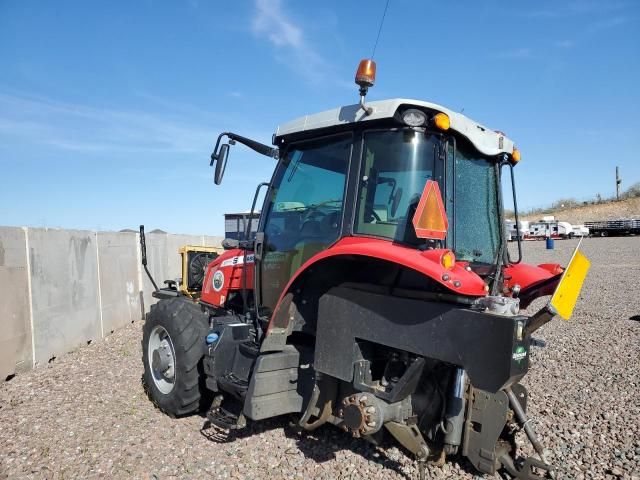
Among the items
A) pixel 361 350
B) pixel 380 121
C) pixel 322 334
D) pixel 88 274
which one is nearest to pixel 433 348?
pixel 361 350

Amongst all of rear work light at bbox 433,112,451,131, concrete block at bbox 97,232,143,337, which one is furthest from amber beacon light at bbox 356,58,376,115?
concrete block at bbox 97,232,143,337

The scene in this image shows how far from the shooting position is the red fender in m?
2.47

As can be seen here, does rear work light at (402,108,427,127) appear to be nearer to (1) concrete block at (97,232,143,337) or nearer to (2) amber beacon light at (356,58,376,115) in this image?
(2) amber beacon light at (356,58,376,115)

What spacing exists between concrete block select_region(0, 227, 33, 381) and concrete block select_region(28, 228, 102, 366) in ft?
0.50

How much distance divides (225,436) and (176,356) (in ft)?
2.60

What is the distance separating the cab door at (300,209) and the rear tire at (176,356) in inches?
27.9

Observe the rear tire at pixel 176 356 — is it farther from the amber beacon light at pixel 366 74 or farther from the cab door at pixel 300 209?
the amber beacon light at pixel 366 74

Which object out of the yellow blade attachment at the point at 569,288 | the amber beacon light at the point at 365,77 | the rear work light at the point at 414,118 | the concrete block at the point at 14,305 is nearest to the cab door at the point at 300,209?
the amber beacon light at the point at 365,77

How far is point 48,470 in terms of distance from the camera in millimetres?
3258

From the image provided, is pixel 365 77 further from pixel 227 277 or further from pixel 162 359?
pixel 162 359

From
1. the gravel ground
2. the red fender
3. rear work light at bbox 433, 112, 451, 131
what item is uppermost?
rear work light at bbox 433, 112, 451, 131

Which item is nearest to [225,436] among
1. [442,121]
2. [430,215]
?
[430,215]

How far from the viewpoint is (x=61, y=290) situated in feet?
21.4

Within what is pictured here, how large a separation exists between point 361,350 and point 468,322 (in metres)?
0.76
